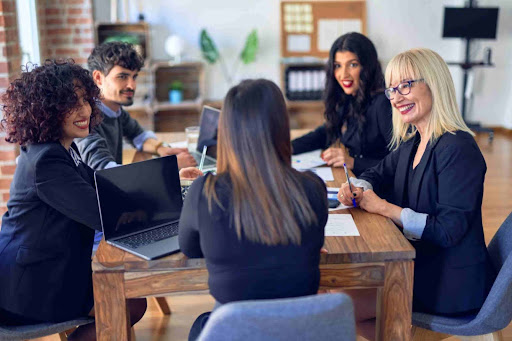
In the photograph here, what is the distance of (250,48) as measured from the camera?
227 inches

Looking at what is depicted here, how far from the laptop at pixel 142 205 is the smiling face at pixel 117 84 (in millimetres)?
983

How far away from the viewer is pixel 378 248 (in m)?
1.67

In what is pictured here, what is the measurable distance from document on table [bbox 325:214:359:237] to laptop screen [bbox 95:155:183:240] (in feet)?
1.61

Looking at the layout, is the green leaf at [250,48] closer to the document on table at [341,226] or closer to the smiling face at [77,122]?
the smiling face at [77,122]

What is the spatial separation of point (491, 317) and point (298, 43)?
15.2ft

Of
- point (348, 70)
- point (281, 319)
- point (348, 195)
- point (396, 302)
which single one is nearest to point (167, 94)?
point (348, 70)

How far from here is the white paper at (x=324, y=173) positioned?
245 cm

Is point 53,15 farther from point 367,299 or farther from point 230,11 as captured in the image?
point 367,299

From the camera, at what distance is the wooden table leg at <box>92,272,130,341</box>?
163 cm

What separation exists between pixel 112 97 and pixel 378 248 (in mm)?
1579

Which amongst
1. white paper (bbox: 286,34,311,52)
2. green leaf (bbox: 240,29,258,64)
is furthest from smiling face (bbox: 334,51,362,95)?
white paper (bbox: 286,34,311,52)

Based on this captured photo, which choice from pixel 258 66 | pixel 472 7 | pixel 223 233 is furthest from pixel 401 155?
pixel 472 7

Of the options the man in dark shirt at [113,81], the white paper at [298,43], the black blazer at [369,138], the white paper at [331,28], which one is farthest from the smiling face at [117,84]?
the white paper at [331,28]

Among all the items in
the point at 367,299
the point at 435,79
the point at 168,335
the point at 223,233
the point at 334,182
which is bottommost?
the point at 168,335
